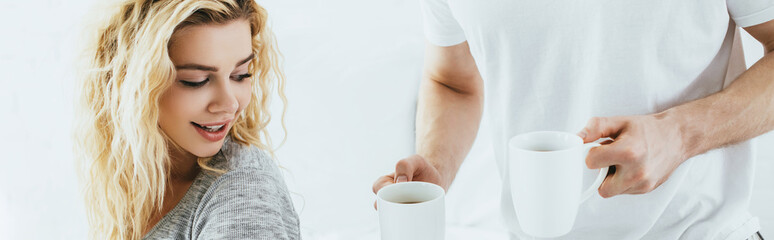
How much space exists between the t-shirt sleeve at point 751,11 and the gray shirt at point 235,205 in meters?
0.73

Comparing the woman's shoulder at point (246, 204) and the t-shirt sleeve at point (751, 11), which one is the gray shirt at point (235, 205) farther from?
the t-shirt sleeve at point (751, 11)

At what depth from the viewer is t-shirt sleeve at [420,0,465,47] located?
1319 millimetres

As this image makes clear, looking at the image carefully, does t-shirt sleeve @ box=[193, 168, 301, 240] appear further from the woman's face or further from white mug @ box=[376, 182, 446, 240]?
white mug @ box=[376, 182, 446, 240]

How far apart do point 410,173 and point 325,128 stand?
1.12 meters

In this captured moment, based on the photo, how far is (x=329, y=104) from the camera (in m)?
2.09

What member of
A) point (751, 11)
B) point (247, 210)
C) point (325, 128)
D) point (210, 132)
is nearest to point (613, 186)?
point (751, 11)

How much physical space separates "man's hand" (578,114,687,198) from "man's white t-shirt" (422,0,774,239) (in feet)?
A: 0.70

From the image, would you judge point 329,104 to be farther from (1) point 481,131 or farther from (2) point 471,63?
(2) point 471,63

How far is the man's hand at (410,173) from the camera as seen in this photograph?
0.99 m

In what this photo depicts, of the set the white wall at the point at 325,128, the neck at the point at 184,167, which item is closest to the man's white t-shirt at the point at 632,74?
the neck at the point at 184,167

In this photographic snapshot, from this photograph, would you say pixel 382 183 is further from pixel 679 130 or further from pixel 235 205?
pixel 679 130

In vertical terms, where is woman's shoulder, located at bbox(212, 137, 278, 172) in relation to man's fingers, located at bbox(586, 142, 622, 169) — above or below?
below

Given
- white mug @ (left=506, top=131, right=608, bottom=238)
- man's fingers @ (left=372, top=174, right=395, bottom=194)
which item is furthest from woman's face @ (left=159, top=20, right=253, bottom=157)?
white mug @ (left=506, top=131, right=608, bottom=238)

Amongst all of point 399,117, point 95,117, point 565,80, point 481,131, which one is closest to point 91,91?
point 95,117
